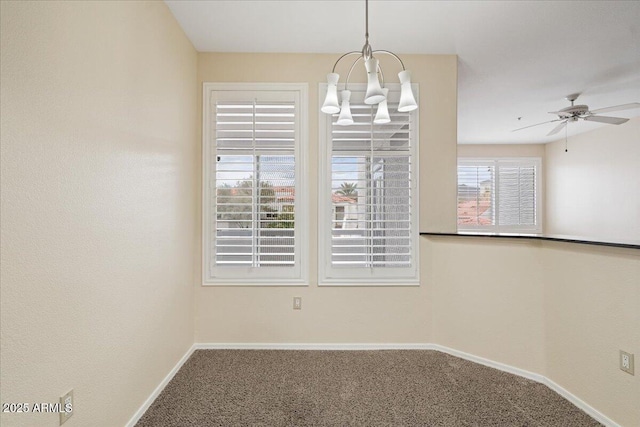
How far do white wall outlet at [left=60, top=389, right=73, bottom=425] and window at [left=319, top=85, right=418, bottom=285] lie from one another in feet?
6.20

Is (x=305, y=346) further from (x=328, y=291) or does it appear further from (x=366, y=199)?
(x=366, y=199)

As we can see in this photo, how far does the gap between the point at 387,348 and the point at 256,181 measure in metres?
1.95

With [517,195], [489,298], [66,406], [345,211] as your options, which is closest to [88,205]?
[66,406]

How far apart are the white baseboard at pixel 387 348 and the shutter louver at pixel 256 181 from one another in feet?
2.45

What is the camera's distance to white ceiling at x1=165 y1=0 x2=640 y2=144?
2.27 metres

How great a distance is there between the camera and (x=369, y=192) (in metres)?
2.87

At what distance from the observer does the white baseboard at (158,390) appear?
185cm

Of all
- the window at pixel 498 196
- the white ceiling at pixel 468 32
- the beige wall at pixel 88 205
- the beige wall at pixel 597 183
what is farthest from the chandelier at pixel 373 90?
the window at pixel 498 196

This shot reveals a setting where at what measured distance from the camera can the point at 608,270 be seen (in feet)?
5.96

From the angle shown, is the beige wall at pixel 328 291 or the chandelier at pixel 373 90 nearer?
the chandelier at pixel 373 90

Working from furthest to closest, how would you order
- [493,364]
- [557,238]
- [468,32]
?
1. [468,32]
2. [493,364]
3. [557,238]

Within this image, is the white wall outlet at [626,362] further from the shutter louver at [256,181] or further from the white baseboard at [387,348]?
the shutter louver at [256,181]

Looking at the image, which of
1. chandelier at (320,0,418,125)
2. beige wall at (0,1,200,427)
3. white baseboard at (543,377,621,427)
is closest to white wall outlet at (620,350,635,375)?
white baseboard at (543,377,621,427)

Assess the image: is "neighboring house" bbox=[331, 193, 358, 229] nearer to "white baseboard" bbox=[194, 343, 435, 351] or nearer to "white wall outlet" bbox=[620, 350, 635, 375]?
"white baseboard" bbox=[194, 343, 435, 351]
